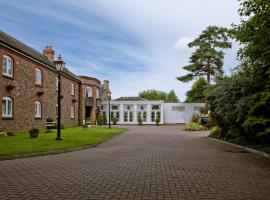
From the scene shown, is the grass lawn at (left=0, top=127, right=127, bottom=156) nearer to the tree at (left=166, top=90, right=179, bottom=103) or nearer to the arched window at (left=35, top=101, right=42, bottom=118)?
the arched window at (left=35, top=101, right=42, bottom=118)

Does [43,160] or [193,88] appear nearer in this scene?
[43,160]

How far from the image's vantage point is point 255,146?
14.7m

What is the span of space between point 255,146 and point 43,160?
963 cm

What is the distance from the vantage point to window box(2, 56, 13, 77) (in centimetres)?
2112

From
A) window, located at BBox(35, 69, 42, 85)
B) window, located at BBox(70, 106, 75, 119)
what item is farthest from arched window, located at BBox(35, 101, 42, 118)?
window, located at BBox(70, 106, 75, 119)

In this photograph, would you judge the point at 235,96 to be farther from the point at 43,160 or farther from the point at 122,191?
the point at 122,191

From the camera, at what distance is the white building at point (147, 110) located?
177ft

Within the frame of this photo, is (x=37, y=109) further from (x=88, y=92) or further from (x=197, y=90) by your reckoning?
(x=197, y=90)

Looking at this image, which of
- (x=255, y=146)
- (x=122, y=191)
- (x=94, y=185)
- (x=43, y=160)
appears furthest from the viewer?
(x=255, y=146)

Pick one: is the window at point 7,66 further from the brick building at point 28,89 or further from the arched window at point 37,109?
the arched window at point 37,109

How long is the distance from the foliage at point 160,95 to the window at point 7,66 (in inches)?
3541

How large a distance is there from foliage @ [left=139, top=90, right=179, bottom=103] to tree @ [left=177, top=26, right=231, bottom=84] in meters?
63.4

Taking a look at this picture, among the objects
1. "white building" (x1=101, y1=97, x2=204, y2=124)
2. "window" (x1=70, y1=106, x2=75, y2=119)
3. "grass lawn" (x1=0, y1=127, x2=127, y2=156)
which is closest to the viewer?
"grass lawn" (x1=0, y1=127, x2=127, y2=156)

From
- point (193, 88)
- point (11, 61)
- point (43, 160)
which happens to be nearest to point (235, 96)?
point (43, 160)
